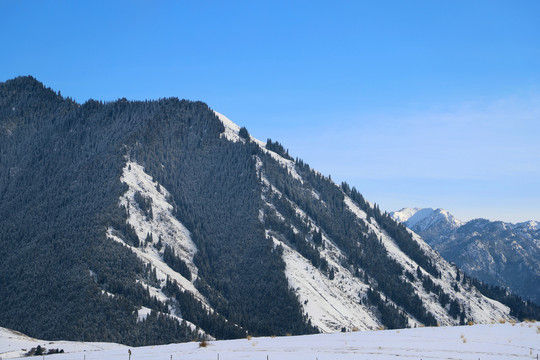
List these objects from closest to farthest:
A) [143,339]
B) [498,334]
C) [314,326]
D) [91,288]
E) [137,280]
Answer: [498,334], [143,339], [91,288], [137,280], [314,326]

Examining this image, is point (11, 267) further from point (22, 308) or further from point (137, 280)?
point (137, 280)

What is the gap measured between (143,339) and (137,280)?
34804 millimetres

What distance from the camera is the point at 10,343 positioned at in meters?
89.0

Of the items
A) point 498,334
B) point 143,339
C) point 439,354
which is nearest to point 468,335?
point 498,334

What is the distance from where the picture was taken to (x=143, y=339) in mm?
154125

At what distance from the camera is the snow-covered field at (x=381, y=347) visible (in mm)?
31203

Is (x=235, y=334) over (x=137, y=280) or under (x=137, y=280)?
under

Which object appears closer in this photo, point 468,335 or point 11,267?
point 468,335

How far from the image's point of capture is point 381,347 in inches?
1329

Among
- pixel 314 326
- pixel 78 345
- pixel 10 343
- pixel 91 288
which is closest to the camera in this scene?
pixel 78 345

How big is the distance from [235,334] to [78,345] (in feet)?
368

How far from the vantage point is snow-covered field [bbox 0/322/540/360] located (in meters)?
31.2

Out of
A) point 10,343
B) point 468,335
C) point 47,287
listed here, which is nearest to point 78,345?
point 10,343

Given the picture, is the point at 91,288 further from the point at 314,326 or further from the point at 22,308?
the point at 314,326
